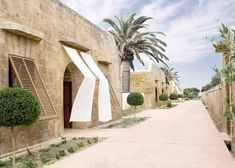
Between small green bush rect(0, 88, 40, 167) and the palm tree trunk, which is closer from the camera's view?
small green bush rect(0, 88, 40, 167)

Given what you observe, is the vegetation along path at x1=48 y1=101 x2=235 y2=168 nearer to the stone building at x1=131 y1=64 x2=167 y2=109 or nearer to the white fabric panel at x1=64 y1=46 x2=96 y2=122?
the white fabric panel at x1=64 y1=46 x2=96 y2=122

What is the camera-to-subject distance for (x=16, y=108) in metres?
6.15

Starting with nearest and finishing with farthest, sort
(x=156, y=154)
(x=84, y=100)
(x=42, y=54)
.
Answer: (x=156, y=154) < (x=42, y=54) < (x=84, y=100)

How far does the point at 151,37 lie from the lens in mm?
25141

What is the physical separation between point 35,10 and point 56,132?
398 centimetres

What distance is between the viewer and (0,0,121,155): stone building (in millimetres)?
7704

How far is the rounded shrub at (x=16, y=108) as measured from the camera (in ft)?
19.9

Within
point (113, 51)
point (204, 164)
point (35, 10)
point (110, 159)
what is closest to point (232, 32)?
point (204, 164)

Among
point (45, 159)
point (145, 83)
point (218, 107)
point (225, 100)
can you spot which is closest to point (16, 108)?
point (45, 159)

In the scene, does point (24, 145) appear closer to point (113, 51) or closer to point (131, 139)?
point (131, 139)

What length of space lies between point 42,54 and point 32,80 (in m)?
1.17

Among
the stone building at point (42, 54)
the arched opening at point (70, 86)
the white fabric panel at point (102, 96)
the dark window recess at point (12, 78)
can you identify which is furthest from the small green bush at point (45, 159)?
the arched opening at point (70, 86)

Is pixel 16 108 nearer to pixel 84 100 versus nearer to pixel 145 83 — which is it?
pixel 84 100

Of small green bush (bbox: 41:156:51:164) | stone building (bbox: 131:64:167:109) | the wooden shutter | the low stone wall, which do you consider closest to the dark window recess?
the wooden shutter
